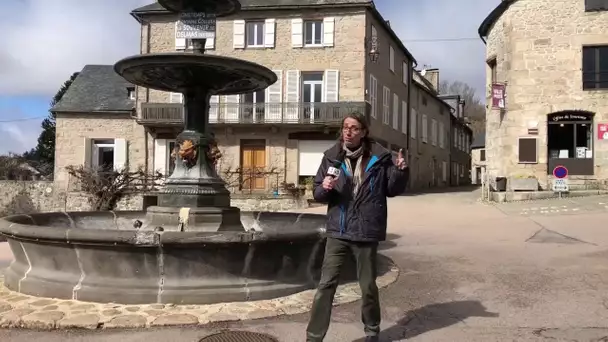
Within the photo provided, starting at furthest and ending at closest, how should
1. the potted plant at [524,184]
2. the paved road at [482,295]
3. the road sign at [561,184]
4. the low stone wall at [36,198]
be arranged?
the low stone wall at [36,198] → the potted plant at [524,184] → the road sign at [561,184] → the paved road at [482,295]

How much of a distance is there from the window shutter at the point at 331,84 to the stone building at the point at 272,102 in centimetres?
5

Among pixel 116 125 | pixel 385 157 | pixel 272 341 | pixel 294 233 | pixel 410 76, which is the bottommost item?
pixel 272 341

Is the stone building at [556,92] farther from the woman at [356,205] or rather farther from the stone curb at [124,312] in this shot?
the woman at [356,205]

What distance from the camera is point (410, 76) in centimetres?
3484

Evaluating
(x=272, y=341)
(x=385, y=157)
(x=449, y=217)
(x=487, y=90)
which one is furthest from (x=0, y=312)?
(x=487, y=90)

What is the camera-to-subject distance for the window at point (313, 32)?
87.3 feet

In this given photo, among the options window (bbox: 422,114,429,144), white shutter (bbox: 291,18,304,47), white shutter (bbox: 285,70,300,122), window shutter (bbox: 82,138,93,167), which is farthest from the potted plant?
window shutter (bbox: 82,138,93,167)

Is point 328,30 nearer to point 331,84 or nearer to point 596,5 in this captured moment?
point 331,84

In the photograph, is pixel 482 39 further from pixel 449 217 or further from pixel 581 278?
pixel 581 278

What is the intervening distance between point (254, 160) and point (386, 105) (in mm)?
7778

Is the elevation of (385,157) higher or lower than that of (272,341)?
higher

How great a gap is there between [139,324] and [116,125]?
26.5 m

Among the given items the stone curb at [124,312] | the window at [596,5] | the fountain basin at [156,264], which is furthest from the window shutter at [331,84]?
the stone curb at [124,312]

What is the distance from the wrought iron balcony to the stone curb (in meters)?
20.4
